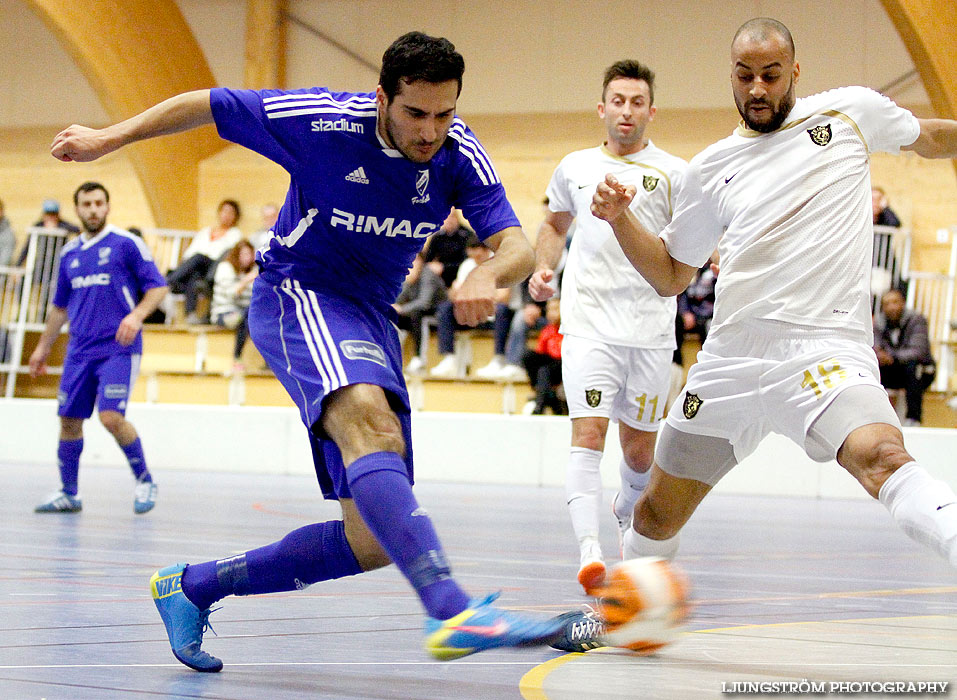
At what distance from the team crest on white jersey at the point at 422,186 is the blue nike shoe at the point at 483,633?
115 centimetres

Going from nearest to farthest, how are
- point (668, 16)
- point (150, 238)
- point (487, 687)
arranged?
point (487, 687) < point (668, 16) < point (150, 238)

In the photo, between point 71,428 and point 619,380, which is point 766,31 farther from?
point 71,428

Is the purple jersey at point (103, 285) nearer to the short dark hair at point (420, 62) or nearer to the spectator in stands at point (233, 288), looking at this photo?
the short dark hair at point (420, 62)

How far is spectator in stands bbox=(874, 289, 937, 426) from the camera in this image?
38.2 feet

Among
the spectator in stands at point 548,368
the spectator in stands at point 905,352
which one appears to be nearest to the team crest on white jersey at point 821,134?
the spectator in stands at point 548,368

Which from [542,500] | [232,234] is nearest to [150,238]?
[232,234]

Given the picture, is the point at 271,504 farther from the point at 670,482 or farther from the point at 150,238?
the point at 150,238

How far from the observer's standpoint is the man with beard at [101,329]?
25.9ft

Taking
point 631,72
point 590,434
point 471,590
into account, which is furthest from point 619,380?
point 631,72

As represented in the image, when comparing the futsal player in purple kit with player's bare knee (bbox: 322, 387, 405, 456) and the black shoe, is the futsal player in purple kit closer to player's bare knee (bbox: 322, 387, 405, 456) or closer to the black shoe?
player's bare knee (bbox: 322, 387, 405, 456)

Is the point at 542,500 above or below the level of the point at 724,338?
below

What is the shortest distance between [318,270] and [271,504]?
18.3ft

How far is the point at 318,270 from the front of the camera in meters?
3.34

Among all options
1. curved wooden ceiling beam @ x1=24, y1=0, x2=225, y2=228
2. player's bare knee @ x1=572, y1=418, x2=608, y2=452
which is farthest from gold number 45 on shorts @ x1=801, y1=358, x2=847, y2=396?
curved wooden ceiling beam @ x1=24, y1=0, x2=225, y2=228
